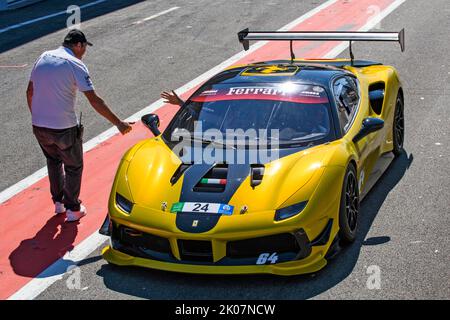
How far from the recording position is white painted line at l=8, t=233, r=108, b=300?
6.90m

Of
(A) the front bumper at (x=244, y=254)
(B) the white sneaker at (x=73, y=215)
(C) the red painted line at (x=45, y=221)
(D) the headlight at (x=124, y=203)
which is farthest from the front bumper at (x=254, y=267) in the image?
(B) the white sneaker at (x=73, y=215)

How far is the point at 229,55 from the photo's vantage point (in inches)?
643

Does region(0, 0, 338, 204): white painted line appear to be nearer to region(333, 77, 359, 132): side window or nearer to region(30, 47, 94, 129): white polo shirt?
region(30, 47, 94, 129): white polo shirt

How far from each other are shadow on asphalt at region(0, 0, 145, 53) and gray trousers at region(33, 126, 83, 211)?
961 centimetres

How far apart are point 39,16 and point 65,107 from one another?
1355 centimetres

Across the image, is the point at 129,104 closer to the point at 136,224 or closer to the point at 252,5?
the point at 136,224

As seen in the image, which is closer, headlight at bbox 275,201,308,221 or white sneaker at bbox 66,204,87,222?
headlight at bbox 275,201,308,221

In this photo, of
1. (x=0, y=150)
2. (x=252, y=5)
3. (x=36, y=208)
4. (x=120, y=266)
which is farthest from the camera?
(x=252, y=5)

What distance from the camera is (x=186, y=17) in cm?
1992

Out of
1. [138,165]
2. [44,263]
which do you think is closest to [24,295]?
[44,263]

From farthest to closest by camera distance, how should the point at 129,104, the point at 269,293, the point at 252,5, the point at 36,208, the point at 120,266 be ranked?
the point at 252,5 < the point at 129,104 < the point at 36,208 < the point at 120,266 < the point at 269,293

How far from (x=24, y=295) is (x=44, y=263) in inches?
27.3

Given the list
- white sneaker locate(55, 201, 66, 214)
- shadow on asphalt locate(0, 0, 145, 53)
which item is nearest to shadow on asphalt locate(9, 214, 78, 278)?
white sneaker locate(55, 201, 66, 214)

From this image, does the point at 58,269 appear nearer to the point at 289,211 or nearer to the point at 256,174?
the point at 256,174
